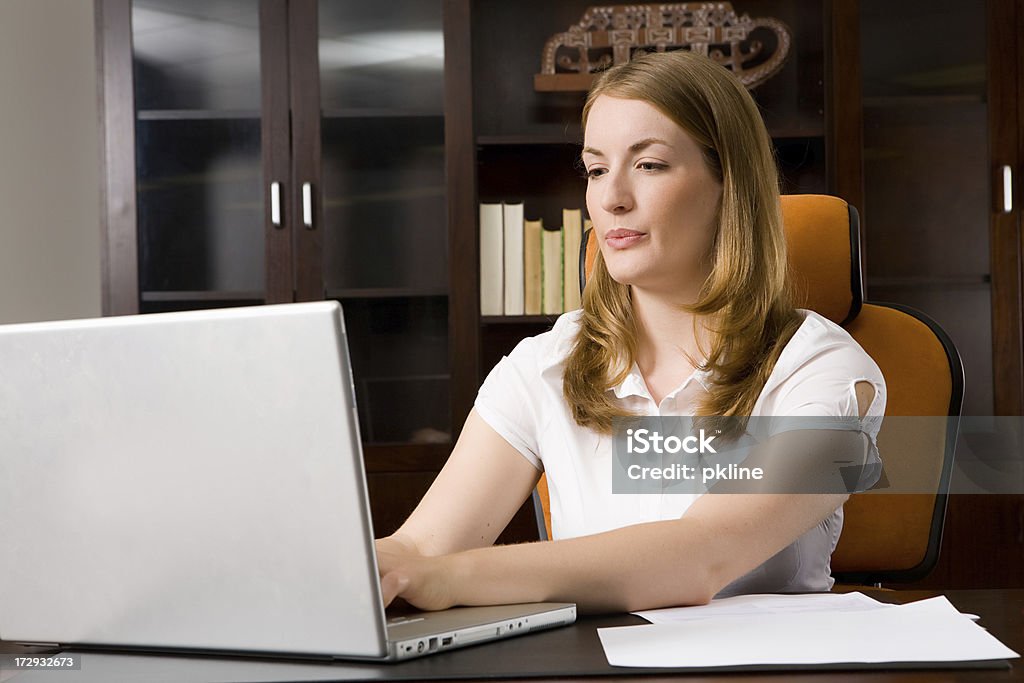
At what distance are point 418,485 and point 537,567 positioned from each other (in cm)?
168

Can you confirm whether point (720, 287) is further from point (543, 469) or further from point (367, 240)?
point (367, 240)

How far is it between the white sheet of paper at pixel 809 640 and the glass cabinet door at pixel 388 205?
5.85ft

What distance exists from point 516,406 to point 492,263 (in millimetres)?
1249

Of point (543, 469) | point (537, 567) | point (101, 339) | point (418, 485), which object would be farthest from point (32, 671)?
point (418, 485)

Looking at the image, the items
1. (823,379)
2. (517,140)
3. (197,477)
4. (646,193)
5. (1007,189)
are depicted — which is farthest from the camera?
(517,140)

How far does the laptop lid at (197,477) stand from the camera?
0.57 meters

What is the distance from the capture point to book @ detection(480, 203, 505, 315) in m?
2.51

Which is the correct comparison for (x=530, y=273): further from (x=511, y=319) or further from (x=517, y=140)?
(x=517, y=140)

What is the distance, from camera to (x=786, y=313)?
1.26m

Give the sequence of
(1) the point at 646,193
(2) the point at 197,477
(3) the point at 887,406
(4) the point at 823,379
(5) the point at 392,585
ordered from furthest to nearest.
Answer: (3) the point at 887,406
(1) the point at 646,193
(4) the point at 823,379
(5) the point at 392,585
(2) the point at 197,477

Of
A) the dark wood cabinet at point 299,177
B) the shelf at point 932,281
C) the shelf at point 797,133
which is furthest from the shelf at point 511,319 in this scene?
the shelf at point 932,281

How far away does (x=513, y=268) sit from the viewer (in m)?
2.51

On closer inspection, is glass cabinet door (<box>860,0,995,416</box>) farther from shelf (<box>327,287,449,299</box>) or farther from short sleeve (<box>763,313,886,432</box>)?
short sleeve (<box>763,313,886,432</box>)

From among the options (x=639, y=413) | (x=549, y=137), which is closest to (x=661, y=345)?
(x=639, y=413)
